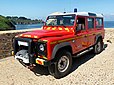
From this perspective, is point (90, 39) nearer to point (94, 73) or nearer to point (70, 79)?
point (94, 73)

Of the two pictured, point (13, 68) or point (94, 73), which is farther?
point (13, 68)

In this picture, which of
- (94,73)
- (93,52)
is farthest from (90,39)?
(94,73)

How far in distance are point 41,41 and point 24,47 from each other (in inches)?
40.0

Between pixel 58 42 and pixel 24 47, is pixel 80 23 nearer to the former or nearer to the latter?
pixel 58 42

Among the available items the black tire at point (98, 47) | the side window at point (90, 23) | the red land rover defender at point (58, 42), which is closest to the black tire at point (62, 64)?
the red land rover defender at point (58, 42)

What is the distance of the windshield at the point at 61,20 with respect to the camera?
6.15 m

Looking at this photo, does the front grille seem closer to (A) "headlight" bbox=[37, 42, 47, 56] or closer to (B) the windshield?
(A) "headlight" bbox=[37, 42, 47, 56]

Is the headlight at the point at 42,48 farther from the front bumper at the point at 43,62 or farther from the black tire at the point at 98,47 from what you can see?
the black tire at the point at 98,47

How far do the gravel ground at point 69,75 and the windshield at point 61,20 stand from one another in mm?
1676

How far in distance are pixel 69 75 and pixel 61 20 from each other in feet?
7.02

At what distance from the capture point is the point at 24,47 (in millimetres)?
5543

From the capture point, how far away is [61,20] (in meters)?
6.38

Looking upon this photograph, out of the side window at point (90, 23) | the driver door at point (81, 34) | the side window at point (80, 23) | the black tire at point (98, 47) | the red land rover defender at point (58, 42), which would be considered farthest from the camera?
the black tire at point (98, 47)

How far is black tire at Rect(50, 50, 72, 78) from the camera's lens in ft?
16.6
